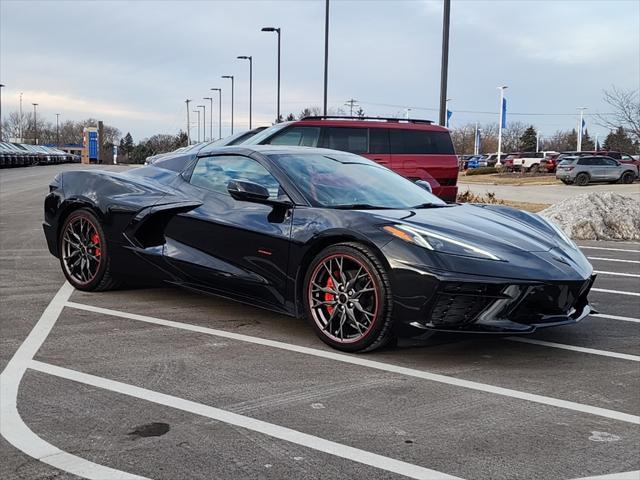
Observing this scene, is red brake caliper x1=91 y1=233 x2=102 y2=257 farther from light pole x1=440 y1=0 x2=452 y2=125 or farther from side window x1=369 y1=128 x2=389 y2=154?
light pole x1=440 y1=0 x2=452 y2=125

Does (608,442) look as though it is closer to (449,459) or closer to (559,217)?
(449,459)

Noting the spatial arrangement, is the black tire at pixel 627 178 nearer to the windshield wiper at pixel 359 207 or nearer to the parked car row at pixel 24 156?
the windshield wiper at pixel 359 207

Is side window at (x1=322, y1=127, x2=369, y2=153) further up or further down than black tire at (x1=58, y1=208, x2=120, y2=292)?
further up

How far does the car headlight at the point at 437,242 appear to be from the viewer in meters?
4.21

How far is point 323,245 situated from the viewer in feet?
15.2

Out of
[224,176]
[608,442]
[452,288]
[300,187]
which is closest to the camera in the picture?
[608,442]

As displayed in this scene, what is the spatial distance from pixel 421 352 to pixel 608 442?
5.24 ft

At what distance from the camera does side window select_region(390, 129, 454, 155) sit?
12.3 meters

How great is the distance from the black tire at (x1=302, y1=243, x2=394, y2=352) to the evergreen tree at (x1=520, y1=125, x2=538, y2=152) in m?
109

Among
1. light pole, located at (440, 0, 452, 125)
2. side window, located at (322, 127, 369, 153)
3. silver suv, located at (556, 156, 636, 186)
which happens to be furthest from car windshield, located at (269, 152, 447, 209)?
silver suv, located at (556, 156, 636, 186)

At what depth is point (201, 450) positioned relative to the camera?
116 inches

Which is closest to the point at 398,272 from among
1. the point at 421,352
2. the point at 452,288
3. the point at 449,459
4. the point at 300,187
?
the point at 452,288

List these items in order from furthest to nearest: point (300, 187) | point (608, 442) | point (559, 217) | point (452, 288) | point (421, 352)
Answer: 1. point (559, 217)
2. point (300, 187)
3. point (421, 352)
4. point (452, 288)
5. point (608, 442)

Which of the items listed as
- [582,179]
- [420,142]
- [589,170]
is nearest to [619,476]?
[420,142]
